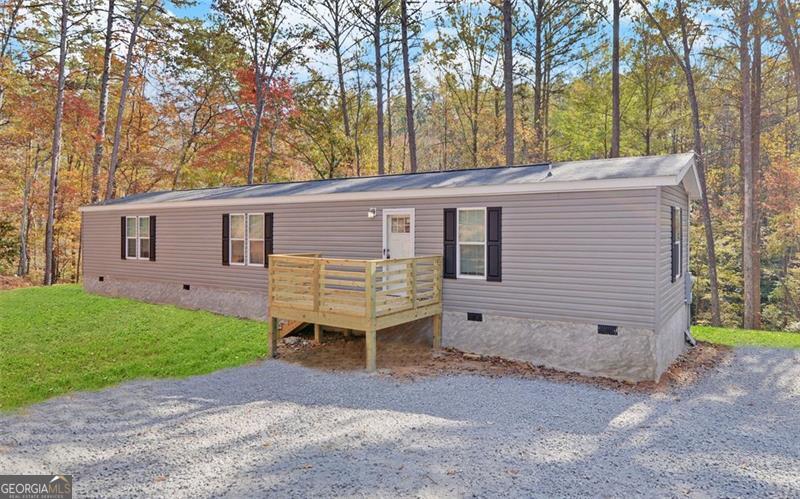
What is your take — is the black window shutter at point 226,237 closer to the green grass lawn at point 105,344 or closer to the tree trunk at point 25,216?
the green grass lawn at point 105,344

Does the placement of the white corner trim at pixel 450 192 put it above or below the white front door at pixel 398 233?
above

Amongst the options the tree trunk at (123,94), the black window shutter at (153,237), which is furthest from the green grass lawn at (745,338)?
the tree trunk at (123,94)

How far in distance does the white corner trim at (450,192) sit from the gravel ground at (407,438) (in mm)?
2866

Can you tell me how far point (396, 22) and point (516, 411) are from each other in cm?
1684

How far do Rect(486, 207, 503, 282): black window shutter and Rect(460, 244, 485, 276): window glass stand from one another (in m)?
0.17

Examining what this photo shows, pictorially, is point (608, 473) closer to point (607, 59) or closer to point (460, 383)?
point (460, 383)

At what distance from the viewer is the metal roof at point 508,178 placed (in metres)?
6.93

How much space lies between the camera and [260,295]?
35.2 feet

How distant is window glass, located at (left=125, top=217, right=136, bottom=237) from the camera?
13.2m

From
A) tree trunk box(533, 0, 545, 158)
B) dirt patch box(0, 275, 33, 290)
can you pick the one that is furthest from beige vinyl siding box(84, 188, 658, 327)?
dirt patch box(0, 275, 33, 290)

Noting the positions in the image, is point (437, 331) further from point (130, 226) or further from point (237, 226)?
point (130, 226)

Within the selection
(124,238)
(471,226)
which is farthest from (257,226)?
(471,226)

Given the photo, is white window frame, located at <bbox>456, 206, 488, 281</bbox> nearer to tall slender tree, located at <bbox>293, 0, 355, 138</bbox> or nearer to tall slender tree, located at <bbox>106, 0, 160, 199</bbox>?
tall slender tree, located at <bbox>293, 0, 355, 138</bbox>
